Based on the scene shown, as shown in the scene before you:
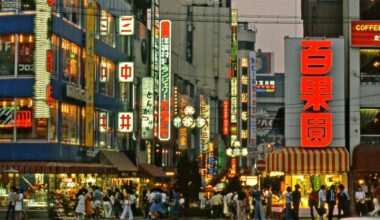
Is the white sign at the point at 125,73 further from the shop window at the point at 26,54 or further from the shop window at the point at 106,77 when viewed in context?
the shop window at the point at 26,54

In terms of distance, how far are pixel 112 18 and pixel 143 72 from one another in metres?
8.82

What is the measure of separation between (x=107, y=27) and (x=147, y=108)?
25.7 feet

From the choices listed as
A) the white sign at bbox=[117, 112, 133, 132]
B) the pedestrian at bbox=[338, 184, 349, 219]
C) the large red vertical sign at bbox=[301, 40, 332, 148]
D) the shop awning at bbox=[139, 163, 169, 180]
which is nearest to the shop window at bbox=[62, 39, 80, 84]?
the white sign at bbox=[117, 112, 133, 132]

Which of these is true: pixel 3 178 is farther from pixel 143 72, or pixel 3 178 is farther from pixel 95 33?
pixel 143 72

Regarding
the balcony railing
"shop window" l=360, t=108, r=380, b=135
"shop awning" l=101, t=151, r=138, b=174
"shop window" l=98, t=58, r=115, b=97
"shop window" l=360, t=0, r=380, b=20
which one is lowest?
"shop awning" l=101, t=151, r=138, b=174

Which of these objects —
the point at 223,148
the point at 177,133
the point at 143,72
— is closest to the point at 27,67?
the point at 143,72

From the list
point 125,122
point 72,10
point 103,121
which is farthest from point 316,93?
point 103,121

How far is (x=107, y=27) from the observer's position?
61000mm

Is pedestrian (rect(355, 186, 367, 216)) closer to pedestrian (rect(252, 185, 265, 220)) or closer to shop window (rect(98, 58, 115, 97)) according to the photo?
pedestrian (rect(252, 185, 265, 220))

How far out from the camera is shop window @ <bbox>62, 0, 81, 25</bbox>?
52.3 metres

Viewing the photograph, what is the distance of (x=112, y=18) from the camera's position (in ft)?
211

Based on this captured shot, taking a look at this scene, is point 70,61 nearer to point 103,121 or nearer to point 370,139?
point 103,121

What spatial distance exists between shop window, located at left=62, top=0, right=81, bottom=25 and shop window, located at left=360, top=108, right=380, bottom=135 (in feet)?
59.8

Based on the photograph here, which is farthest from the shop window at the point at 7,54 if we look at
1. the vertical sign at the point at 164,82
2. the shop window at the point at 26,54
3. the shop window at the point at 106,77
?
the vertical sign at the point at 164,82
